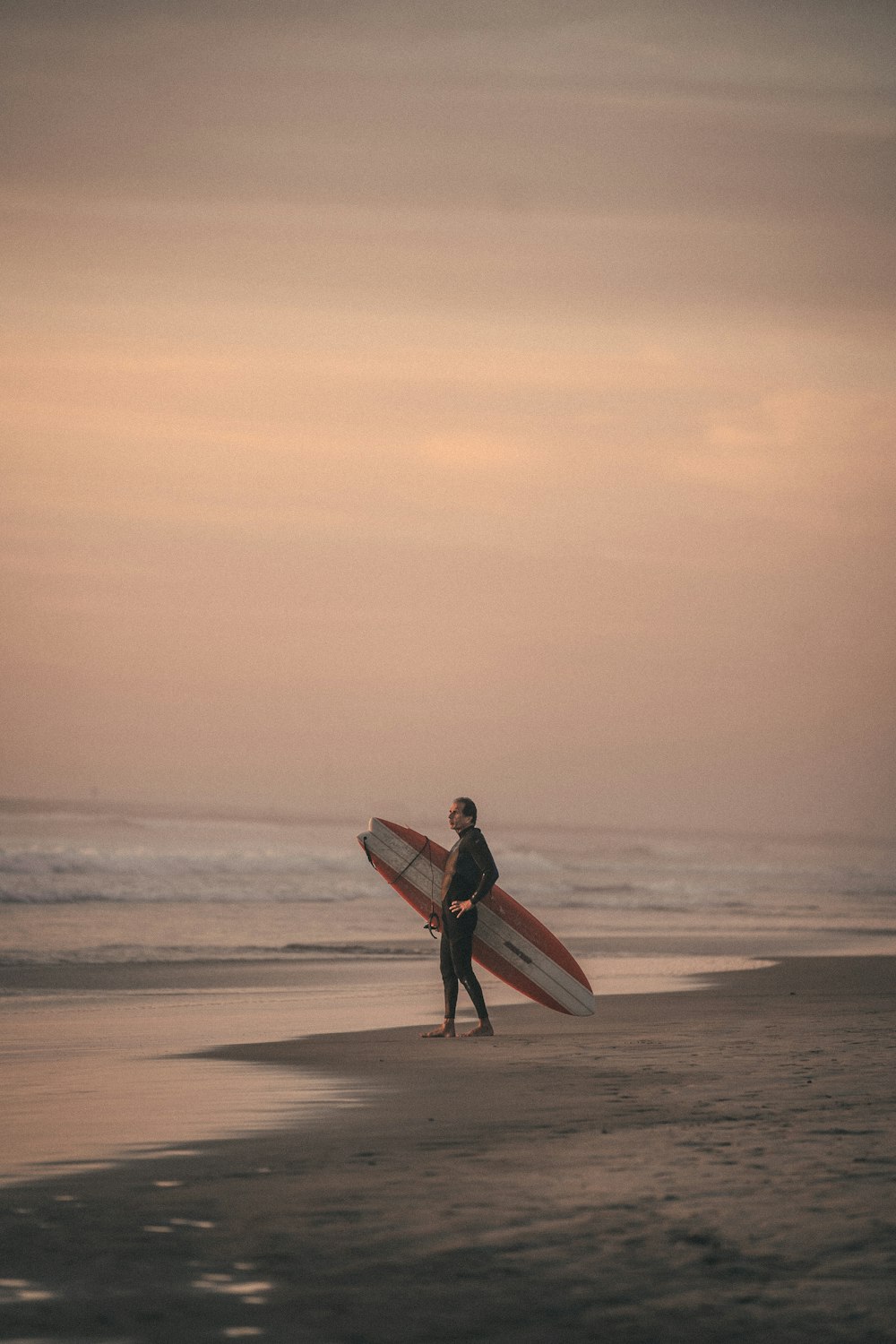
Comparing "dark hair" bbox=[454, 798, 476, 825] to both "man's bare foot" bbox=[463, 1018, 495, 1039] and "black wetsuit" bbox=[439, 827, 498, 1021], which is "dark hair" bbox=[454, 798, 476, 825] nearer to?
"black wetsuit" bbox=[439, 827, 498, 1021]

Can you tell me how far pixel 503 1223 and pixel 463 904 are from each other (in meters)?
5.59

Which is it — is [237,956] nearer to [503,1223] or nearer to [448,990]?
[448,990]

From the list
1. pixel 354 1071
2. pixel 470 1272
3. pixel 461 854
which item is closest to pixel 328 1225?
pixel 470 1272

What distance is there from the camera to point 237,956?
17.3 meters

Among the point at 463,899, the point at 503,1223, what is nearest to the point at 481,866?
the point at 463,899

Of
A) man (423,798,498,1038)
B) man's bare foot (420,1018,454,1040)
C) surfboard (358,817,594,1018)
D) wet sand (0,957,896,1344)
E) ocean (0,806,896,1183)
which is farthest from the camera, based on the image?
surfboard (358,817,594,1018)

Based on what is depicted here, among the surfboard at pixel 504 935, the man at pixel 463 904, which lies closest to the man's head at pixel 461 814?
the man at pixel 463 904

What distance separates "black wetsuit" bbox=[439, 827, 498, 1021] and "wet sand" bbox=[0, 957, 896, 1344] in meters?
2.24

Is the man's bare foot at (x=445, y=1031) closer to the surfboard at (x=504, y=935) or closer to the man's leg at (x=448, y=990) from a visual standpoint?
the man's leg at (x=448, y=990)

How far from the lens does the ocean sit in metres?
7.28

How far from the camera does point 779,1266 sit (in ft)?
14.0

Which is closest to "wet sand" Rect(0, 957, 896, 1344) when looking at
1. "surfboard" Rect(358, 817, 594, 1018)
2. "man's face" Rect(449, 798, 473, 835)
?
"man's face" Rect(449, 798, 473, 835)

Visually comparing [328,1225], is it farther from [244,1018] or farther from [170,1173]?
[244,1018]

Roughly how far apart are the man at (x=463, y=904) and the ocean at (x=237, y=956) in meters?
1.09
